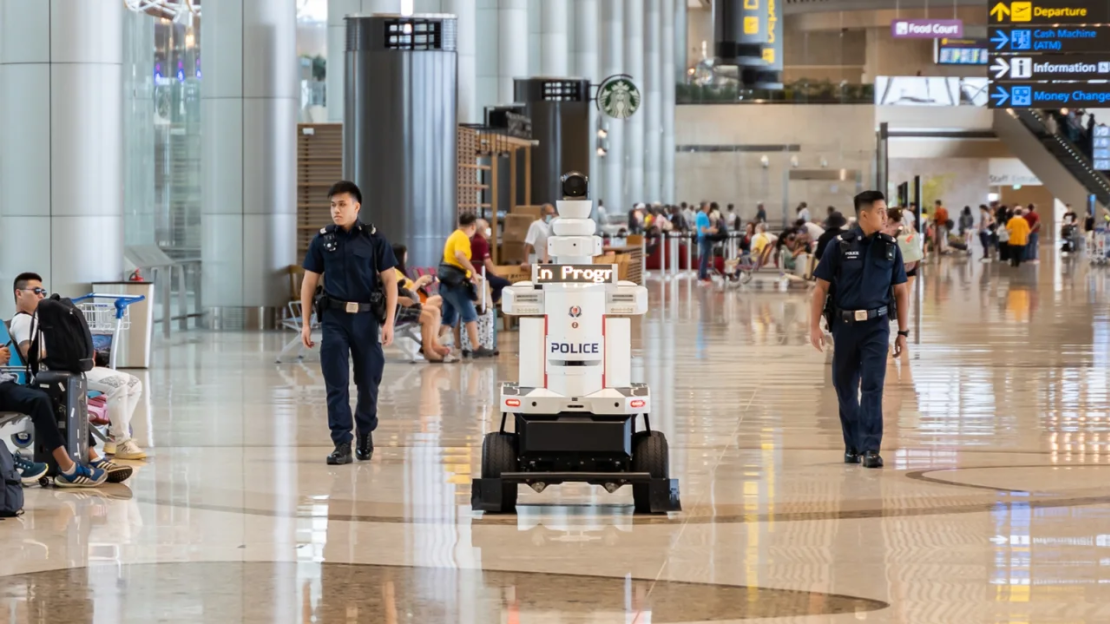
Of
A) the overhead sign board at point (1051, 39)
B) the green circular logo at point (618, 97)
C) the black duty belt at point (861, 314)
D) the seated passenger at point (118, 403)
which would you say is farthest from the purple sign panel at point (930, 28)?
the seated passenger at point (118, 403)

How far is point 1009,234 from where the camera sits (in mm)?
43406

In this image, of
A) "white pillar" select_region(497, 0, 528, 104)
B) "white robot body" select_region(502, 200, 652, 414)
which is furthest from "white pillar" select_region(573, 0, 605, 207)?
"white robot body" select_region(502, 200, 652, 414)

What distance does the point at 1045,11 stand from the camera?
2405 cm

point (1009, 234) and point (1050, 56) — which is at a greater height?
point (1050, 56)

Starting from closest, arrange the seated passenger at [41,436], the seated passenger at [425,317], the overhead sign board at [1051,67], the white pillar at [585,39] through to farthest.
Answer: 1. the seated passenger at [41,436]
2. the seated passenger at [425,317]
3. the overhead sign board at [1051,67]
4. the white pillar at [585,39]

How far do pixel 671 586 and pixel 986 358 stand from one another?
11256 mm

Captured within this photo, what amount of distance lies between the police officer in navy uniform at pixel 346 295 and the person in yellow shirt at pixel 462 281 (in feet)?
23.2

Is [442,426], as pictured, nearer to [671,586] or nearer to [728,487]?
[728,487]

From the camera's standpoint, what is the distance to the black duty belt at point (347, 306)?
9672 millimetres

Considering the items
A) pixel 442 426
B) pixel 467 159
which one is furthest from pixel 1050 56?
pixel 442 426

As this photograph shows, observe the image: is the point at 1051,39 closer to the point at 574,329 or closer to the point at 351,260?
the point at 351,260

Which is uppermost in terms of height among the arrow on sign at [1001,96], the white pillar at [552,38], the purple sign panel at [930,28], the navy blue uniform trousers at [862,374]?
the purple sign panel at [930,28]

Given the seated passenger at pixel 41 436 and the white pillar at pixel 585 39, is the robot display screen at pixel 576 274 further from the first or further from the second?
the white pillar at pixel 585 39

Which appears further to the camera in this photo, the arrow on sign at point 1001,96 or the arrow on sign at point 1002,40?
the arrow on sign at point 1001,96
